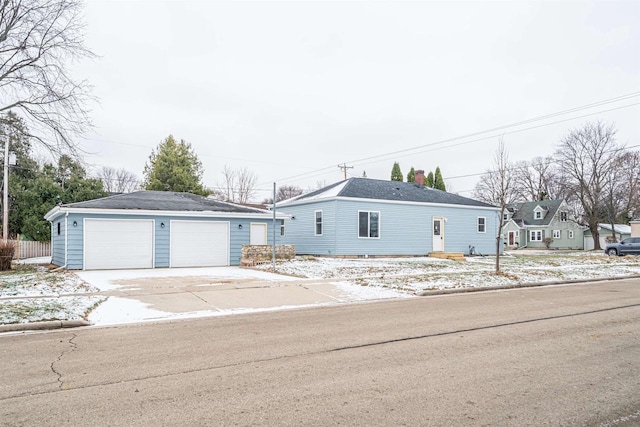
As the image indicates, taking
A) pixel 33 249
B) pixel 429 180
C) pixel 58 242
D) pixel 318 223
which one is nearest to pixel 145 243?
pixel 58 242

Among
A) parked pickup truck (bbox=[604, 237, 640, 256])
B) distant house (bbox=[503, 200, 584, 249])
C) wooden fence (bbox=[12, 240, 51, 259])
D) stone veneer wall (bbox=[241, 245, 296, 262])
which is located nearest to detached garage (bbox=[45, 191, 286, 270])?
stone veneer wall (bbox=[241, 245, 296, 262])

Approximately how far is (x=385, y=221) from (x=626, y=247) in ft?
68.1

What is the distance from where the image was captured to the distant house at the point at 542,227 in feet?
175

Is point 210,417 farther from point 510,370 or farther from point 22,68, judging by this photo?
point 22,68

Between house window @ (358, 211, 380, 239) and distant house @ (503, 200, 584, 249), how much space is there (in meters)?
31.7

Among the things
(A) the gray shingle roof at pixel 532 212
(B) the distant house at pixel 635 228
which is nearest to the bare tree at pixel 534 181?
(A) the gray shingle roof at pixel 532 212

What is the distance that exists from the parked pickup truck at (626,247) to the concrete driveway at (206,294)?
29558 mm

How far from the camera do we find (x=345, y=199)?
24516mm

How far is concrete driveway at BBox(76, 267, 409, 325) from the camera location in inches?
369

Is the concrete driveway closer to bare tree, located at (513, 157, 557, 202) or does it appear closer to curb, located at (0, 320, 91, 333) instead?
curb, located at (0, 320, 91, 333)

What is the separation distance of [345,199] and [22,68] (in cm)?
1530

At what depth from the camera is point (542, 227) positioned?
178 ft

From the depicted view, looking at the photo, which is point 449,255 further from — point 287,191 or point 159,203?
point 287,191

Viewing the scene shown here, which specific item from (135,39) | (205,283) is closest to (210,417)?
(205,283)
